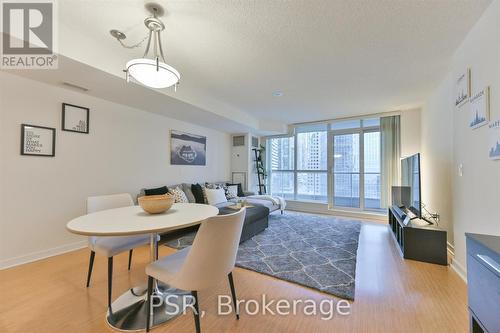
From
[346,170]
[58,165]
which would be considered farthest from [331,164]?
[58,165]

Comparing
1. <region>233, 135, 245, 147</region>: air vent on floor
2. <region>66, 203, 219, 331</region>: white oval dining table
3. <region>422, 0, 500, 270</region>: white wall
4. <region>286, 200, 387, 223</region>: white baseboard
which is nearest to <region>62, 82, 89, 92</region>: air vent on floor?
<region>66, 203, 219, 331</region>: white oval dining table

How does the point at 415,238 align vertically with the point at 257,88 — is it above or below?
below

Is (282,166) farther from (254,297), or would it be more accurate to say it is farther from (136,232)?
(136,232)

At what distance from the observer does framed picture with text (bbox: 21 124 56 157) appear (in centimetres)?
248

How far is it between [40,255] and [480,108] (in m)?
4.91

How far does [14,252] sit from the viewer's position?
7.88 feet

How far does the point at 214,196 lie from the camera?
430 centimetres

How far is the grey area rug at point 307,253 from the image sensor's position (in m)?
2.12

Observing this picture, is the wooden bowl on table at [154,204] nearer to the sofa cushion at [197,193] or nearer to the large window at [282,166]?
the sofa cushion at [197,193]

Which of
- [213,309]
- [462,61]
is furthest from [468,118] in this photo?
[213,309]

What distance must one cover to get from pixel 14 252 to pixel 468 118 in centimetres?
504

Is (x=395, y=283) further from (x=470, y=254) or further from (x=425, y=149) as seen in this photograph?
(x=425, y=149)

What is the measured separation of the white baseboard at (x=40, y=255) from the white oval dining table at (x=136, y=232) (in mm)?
1623

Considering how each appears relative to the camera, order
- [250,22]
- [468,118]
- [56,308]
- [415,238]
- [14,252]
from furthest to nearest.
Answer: [415,238], [14,252], [468,118], [250,22], [56,308]
